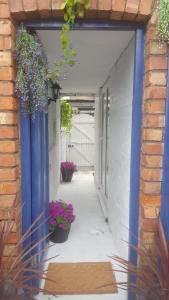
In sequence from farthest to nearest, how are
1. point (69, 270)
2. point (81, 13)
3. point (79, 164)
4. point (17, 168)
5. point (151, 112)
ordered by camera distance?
point (79, 164)
point (69, 270)
point (17, 168)
point (151, 112)
point (81, 13)

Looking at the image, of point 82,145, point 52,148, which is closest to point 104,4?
point 52,148

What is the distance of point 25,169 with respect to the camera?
1.84 meters

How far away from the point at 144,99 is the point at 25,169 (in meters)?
0.99

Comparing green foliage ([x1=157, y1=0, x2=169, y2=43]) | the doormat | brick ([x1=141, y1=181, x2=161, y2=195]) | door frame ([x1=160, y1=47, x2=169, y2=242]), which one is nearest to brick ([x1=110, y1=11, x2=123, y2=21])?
green foliage ([x1=157, y1=0, x2=169, y2=43])

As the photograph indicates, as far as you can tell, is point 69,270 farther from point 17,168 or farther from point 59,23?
point 59,23

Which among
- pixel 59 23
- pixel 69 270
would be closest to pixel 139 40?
pixel 59 23

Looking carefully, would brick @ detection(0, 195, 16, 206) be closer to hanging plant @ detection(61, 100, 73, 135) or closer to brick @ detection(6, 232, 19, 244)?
brick @ detection(6, 232, 19, 244)

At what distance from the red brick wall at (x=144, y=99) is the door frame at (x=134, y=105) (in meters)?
0.06

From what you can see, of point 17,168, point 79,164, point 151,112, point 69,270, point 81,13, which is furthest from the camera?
point 79,164

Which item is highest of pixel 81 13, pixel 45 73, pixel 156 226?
pixel 81 13

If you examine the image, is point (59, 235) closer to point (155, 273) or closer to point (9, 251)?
point (9, 251)

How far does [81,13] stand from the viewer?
1.52m

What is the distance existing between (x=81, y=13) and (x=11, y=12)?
1.45ft

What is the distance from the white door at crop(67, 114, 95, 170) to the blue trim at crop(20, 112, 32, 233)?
6.66 m
